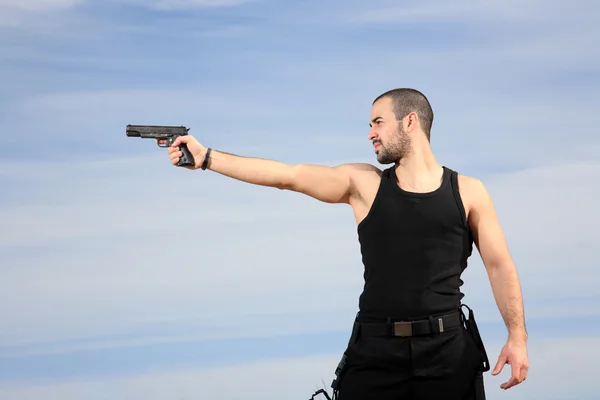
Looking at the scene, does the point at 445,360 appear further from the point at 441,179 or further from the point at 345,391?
the point at 441,179

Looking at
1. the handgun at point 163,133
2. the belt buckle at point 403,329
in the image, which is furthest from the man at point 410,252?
the handgun at point 163,133

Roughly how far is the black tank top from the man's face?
1.28 ft

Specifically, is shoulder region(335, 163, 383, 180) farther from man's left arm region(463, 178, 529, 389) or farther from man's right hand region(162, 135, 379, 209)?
man's left arm region(463, 178, 529, 389)

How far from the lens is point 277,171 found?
27.4 feet

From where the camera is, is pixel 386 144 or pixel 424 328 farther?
pixel 386 144

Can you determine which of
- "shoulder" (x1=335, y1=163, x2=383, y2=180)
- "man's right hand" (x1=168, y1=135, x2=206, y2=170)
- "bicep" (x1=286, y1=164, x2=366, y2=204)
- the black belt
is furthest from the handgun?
the black belt

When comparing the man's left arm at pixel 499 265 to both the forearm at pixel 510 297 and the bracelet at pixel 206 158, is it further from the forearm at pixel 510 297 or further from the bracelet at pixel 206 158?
the bracelet at pixel 206 158

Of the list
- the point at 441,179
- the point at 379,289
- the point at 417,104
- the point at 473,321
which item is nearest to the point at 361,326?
the point at 379,289

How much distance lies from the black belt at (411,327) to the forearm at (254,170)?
179cm

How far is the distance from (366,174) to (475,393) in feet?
8.18

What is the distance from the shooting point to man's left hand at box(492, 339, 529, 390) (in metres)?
7.92

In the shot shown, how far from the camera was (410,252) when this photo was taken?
785 centimetres

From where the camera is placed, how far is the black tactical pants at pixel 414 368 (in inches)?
303

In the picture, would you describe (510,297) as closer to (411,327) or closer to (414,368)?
(411,327)
